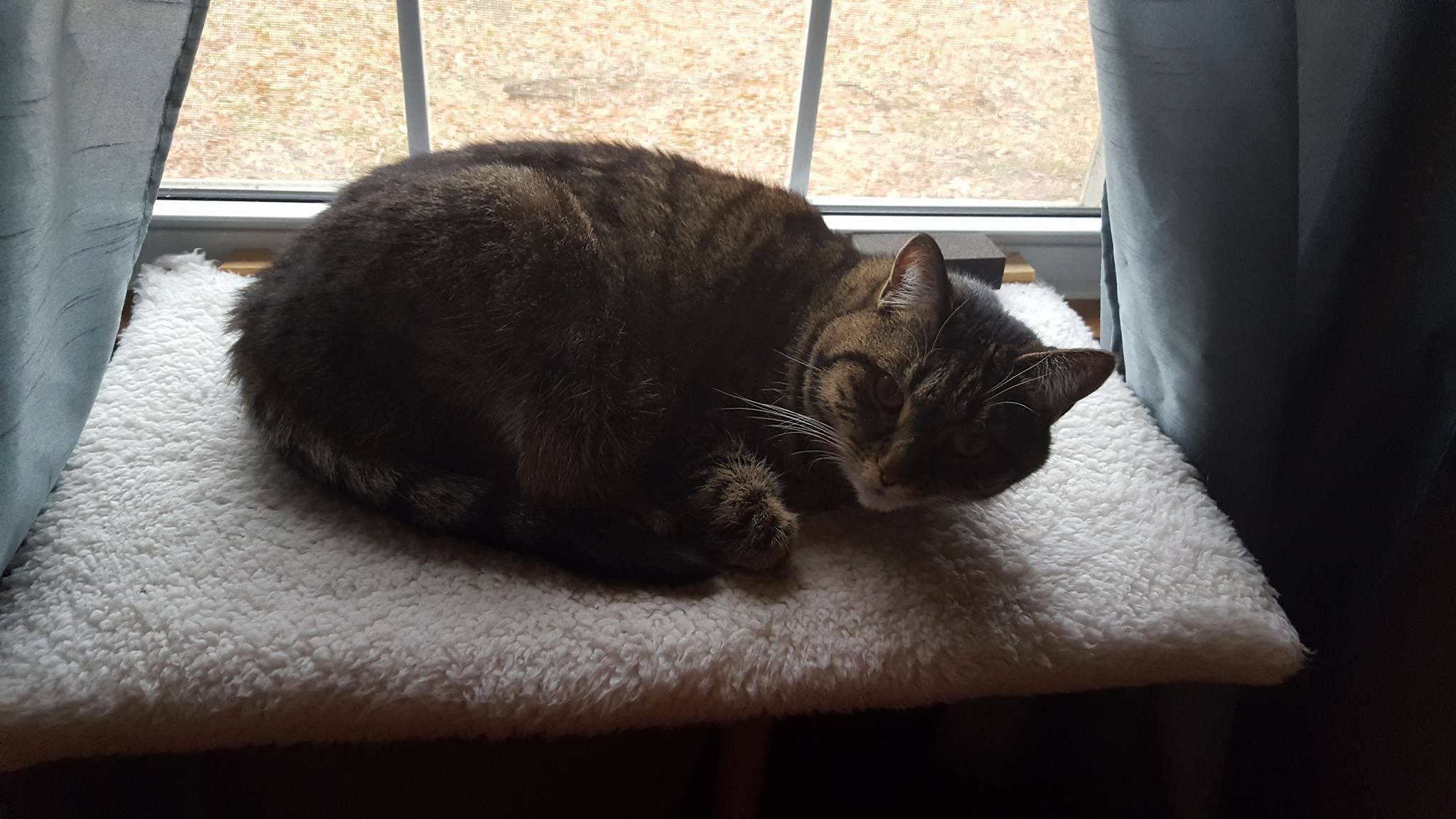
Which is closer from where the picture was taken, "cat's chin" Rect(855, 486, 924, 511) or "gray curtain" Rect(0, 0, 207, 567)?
"gray curtain" Rect(0, 0, 207, 567)

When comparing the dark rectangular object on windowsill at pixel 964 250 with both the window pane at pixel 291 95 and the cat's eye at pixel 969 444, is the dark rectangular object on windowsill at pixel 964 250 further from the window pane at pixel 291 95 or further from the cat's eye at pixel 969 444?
the window pane at pixel 291 95

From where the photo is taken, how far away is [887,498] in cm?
89

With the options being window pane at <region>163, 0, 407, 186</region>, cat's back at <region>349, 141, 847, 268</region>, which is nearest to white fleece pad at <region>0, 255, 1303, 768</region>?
cat's back at <region>349, 141, 847, 268</region>

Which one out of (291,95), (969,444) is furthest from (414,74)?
(969,444)

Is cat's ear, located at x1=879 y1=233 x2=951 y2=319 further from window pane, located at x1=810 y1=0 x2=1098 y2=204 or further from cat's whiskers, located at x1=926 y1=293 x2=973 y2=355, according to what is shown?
window pane, located at x1=810 y1=0 x2=1098 y2=204

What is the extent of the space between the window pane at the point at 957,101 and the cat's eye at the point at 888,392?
25.5 inches

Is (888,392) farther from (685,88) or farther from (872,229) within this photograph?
(685,88)

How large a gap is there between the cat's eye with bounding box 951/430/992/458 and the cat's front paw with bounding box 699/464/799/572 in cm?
17

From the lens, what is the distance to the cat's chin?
89cm

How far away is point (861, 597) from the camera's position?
855 mm

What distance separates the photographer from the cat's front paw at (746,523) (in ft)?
2.85

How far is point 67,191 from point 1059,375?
931 mm

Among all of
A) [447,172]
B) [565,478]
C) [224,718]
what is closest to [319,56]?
[447,172]

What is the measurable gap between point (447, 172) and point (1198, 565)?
34.0 inches
